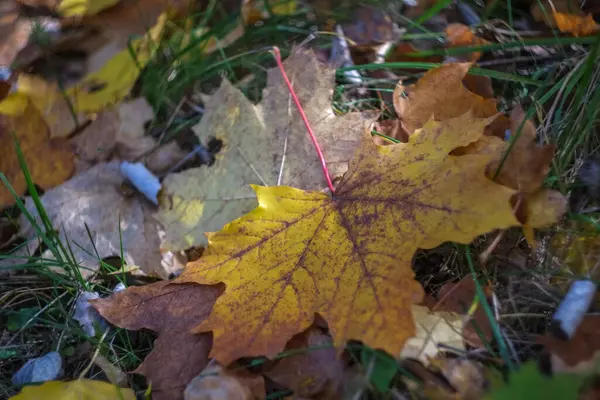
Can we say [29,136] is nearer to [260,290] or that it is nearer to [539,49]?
[260,290]

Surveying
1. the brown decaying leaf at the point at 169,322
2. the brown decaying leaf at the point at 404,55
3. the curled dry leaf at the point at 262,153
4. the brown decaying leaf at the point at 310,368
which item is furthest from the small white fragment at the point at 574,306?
the brown decaying leaf at the point at 404,55

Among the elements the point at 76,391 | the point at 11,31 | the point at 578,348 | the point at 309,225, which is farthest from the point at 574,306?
the point at 11,31

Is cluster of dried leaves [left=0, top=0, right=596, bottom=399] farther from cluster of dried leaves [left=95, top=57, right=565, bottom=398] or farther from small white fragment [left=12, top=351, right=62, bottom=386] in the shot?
small white fragment [left=12, top=351, right=62, bottom=386]

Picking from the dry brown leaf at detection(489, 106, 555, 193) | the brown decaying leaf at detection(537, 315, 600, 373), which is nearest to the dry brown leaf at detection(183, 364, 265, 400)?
the brown decaying leaf at detection(537, 315, 600, 373)

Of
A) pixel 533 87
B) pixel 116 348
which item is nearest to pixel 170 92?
pixel 116 348

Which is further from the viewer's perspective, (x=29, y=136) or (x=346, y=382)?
(x=29, y=136)
